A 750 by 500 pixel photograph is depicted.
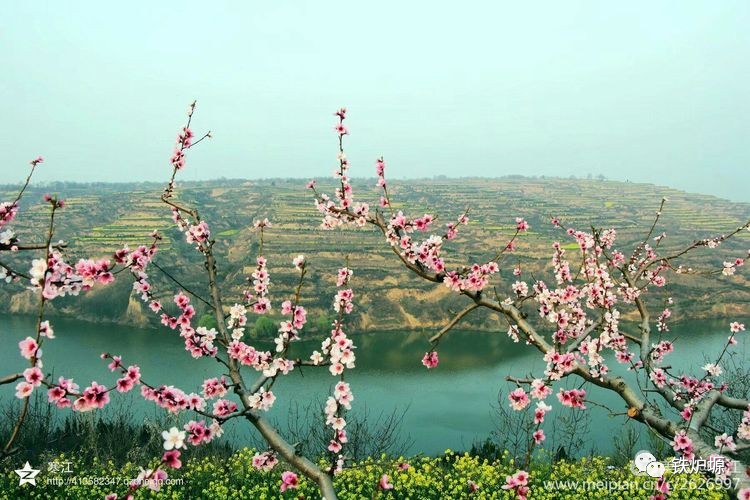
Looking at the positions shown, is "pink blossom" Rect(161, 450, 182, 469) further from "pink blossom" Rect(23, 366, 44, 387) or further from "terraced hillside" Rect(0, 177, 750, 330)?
"terraced hillside" Rect(0, 177, 750, 330)

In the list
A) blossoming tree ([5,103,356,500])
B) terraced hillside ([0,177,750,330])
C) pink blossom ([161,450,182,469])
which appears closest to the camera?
blossoming tree ([5,103,356,500])

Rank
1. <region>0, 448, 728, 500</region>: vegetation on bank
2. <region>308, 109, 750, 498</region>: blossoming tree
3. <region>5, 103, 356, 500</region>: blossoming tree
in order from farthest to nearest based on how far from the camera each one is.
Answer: <region>0, 448, 728, 500</region>: vegetation on bank
<region>308, 109, 750, 498</region>: blossoming tree
<region>5, 103, 356, 500</region>: blossoming tree

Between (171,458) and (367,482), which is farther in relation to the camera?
(367,482)

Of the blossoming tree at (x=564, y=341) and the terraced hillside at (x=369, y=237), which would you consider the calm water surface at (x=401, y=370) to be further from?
the blossoming tree at (x=564, y=341)

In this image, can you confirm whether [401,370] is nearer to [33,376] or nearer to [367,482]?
[367,482]

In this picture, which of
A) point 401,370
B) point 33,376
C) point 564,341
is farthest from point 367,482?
point 401,370

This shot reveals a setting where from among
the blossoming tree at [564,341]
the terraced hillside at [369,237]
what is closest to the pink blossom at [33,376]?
the blossoming tree at [564,341]

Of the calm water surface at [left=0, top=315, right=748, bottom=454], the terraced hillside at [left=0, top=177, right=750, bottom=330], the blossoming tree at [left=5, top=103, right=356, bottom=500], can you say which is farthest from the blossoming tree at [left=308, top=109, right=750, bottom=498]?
the terraced hillside at [left=0, top=177, right=750, bottom=330]

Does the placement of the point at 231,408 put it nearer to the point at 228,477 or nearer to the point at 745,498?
the point at 745,498
